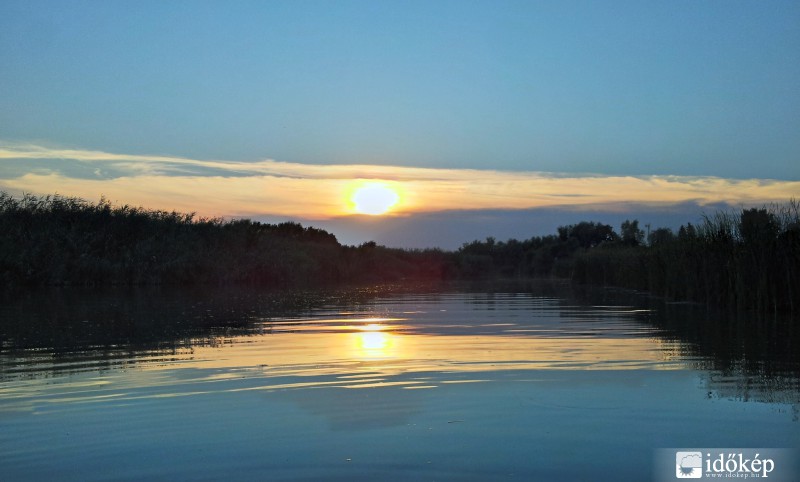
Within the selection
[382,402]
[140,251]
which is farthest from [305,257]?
[382,402]

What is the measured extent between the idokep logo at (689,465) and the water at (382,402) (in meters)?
0.22

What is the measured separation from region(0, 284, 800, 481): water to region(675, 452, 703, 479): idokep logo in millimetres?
223

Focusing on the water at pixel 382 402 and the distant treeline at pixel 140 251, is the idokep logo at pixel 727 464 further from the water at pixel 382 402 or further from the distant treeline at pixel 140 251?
the distant treeline at pixel 140 251

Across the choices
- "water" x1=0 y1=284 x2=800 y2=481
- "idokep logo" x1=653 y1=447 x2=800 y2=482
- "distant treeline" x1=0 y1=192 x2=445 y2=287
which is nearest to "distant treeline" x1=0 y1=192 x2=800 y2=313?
"distant treeline" x1=0 y1=192 x2=445 y2=287

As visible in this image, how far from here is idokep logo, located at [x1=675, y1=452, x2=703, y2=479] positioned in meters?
5.70

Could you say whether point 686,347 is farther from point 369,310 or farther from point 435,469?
point 369,310

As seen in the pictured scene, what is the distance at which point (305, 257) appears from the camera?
59.5m

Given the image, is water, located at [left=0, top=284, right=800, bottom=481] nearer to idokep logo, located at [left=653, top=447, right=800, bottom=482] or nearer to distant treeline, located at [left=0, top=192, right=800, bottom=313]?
idokep logo, located at [left=653, top=447, right=800, bottom=482]

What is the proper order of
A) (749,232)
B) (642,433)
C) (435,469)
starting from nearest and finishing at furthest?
(435,469) < (642,433) < (749,232)

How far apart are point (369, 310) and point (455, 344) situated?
1006cm

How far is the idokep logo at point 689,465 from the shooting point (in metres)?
5.70

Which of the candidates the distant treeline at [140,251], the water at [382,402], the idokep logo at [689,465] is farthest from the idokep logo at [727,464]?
the distant treeline at [140,251]

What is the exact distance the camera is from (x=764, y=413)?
7.49 m

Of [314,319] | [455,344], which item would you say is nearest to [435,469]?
[455,344]
